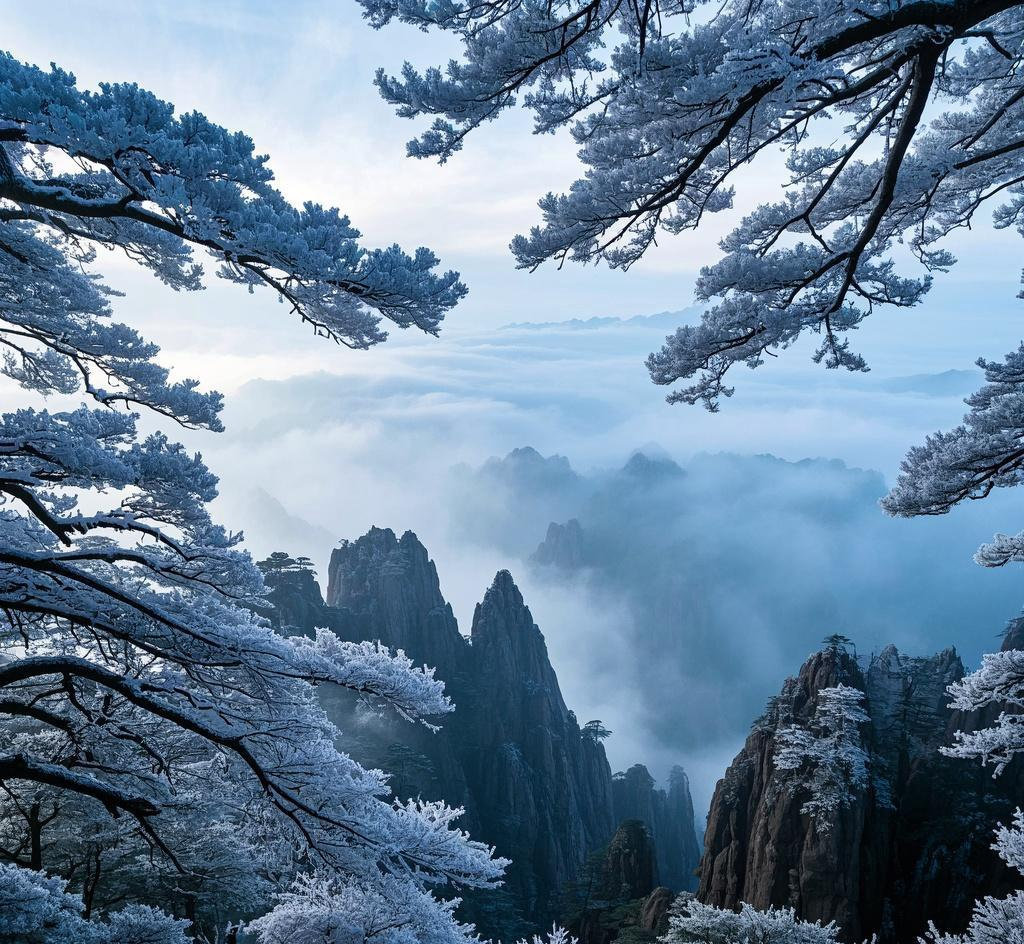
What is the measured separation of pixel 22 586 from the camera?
5758 mm

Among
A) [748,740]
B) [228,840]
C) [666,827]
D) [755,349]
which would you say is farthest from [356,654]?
[666,827]

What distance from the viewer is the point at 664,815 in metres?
61.1

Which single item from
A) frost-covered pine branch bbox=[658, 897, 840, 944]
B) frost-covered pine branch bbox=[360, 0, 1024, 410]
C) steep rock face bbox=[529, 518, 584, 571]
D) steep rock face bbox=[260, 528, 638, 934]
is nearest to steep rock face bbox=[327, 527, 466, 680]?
steep rock face bbox=[260, 528, 638, 934]

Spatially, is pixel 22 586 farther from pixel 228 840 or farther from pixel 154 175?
pixel 228 840

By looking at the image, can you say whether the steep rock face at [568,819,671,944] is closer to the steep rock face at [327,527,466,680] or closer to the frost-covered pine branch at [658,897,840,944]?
the frost-covered pine branch at [658,897,840,944]

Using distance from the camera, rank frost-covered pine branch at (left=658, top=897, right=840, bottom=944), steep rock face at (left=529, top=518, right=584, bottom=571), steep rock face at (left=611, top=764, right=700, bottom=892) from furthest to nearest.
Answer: steep rock face at (left=529, top=518, right=584, bottom=571) < steep rock face at (left=611, top=764, right=700, bottom=892) < frost-covered pine branch at (left=658, top=897, right=840, bottom=944)

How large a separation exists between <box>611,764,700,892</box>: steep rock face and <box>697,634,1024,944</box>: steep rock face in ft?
128

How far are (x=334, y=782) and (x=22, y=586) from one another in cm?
347

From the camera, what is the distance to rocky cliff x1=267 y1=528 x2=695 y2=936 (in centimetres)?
4212

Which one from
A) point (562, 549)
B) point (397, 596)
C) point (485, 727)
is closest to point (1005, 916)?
point (485, 727)

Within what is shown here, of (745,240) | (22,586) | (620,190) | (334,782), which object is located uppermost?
(745,240)

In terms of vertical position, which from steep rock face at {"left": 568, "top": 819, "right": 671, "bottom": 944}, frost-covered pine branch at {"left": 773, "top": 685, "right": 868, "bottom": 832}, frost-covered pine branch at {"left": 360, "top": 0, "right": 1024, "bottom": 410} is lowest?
steep rock face at {"left": 568, "top": 819, "right": 671, "bottom": 944}

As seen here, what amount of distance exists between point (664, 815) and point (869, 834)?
4581cm

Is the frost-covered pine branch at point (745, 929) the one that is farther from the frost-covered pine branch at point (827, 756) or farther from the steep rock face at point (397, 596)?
the steep rock face at point (397, 596)
